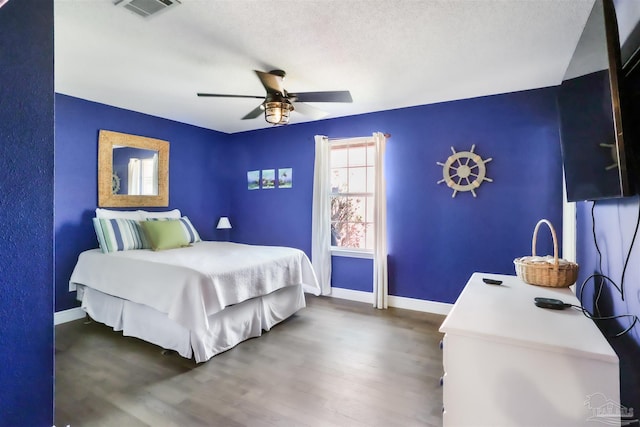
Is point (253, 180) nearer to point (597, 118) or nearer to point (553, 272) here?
point (553, 272)

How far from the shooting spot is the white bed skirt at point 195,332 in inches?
98.0

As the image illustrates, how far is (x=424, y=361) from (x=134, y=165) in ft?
13.1

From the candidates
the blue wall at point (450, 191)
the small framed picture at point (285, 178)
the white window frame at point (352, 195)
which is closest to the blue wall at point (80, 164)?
the small framed picture at point (285, 178)

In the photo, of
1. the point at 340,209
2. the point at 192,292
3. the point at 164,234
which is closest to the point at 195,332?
the point at 192,292

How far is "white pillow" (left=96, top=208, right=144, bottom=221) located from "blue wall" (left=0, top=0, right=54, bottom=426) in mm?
2391

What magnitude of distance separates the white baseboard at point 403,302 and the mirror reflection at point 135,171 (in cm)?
288

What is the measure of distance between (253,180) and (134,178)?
169 cm

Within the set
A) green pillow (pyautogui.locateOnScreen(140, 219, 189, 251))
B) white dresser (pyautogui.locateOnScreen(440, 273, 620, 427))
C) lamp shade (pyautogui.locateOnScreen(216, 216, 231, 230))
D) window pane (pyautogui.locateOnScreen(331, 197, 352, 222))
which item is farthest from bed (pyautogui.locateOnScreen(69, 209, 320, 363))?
white dresser (pyautogui.locateOnScreen(440, 273, 620, 427))

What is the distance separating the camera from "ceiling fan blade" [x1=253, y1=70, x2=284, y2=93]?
91.5 inches

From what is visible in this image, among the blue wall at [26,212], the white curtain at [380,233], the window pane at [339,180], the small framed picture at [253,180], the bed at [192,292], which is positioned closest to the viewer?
the blue wall at [26,212]

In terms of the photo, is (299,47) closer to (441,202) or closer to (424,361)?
(441,202)

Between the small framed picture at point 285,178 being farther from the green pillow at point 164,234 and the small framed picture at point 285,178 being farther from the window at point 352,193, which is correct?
the green pillow at point 164,234

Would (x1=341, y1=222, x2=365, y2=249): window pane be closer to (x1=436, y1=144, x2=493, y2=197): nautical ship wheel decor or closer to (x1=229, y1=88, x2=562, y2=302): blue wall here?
(x1=229, y1=88, x2=562, y2=302): blue wall

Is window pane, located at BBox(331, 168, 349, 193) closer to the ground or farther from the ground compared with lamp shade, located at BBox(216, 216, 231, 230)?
farther from the ground
